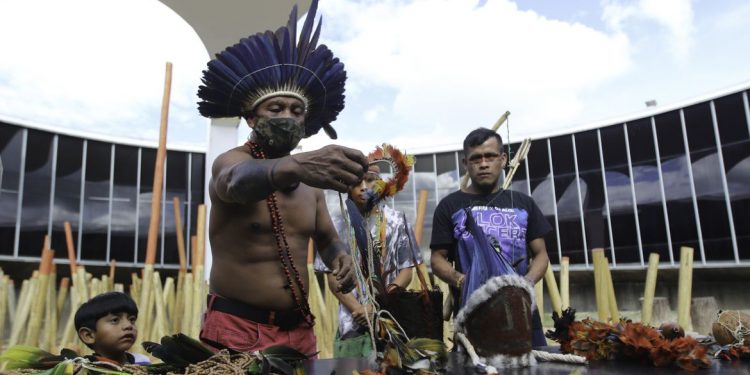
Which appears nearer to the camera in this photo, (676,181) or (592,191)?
(676,181)

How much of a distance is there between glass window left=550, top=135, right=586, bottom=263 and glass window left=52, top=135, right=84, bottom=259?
33.5 ft

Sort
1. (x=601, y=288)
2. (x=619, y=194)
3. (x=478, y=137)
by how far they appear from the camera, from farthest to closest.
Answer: (x=619, y=194) < (x=601, y=288) < (x=478, y=137)

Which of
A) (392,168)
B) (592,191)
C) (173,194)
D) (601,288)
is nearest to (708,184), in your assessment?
(592,191)

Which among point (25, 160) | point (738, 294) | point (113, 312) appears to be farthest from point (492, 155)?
point (25, 160)

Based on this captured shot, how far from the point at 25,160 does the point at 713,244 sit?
1349 centimetres

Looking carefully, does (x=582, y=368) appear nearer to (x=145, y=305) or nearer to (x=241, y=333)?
(x=241, y=333)

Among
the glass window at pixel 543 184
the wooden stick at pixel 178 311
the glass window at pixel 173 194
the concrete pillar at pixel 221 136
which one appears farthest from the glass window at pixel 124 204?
the glass window at pixel 543 184

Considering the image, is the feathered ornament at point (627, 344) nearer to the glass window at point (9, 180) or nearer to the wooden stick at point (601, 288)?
the wooden stick at point (601, 288)

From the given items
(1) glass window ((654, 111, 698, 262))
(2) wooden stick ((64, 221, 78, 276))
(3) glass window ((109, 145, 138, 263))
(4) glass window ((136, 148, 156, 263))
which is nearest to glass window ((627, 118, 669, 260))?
(1) glass window ((654, 111, 698, 262))

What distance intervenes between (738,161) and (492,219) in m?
9.90

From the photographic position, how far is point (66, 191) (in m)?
11.7

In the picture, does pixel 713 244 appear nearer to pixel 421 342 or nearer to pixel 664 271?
pixel 664 271

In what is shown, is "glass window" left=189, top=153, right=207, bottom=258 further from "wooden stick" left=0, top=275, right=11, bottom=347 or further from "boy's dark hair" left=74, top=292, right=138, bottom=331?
"boy's dark hair" left=74, top=292, right=138, bottom=331

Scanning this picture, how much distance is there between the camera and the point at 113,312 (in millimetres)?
2637
